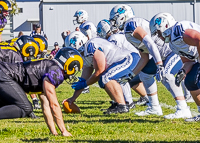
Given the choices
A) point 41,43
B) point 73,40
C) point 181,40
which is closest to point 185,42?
point 181,40

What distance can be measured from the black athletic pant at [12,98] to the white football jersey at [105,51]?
2.29m

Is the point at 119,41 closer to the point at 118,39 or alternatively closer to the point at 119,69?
the point at 118,39

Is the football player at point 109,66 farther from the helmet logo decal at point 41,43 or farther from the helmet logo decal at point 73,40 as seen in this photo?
the helmet logo decal at point 41,43

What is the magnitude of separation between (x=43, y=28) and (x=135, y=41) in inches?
1004

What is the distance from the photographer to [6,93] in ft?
17.1

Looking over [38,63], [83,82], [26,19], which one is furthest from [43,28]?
[38,63]

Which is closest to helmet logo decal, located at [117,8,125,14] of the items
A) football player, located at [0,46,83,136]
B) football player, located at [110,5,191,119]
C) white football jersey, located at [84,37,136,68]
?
football player, located at [110,5,191,119]

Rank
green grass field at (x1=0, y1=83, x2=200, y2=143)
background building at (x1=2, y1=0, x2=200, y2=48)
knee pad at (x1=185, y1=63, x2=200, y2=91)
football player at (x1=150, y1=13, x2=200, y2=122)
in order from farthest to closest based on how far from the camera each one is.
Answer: background building at (x1=2, y1=0, x2=200, y2=48)
knee pad at (x1=185, y1=63, x2=200, y2=91)
football player at (x1=150, y1=13, x2=200, y2=122)
green grass field at (x1=0, y1=83, x2=200, y2=143)

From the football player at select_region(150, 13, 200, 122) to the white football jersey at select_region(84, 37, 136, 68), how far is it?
119 centimetres

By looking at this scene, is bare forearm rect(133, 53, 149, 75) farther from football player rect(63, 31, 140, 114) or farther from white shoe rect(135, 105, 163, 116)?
white shoe rect(135, 105, 163, 116)

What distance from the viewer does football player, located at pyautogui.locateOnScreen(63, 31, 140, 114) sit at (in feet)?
24.2

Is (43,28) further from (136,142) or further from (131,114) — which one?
(136,142)

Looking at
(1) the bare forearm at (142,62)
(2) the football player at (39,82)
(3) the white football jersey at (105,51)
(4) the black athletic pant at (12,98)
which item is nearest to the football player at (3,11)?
(3) the white football jersey at (105,51)

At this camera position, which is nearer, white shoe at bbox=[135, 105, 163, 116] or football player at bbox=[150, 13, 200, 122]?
football player at bbox=[150, 13, 200, 122]
